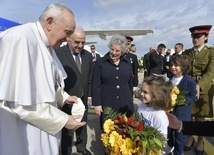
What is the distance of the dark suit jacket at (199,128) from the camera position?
80.4 inches

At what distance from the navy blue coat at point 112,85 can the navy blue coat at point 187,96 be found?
2.55ft

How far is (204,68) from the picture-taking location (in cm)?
380

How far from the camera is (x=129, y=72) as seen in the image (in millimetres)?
3635

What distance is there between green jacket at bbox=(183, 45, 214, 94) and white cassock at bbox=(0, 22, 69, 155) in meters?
2.66

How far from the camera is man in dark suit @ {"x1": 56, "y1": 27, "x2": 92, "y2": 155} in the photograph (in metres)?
3.41

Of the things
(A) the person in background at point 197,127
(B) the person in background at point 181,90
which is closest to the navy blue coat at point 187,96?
(B) the person in background at point 181,90

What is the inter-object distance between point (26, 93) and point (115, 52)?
193 cm

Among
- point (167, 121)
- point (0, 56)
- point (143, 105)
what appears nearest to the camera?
point (0, 56)

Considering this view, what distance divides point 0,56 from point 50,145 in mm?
913

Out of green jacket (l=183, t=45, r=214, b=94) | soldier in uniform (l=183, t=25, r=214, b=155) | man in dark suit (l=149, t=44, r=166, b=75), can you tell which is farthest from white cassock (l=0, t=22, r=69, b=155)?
man in dark suit (l=149, t=44, r=166, b=75)

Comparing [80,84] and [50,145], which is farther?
[80,84]

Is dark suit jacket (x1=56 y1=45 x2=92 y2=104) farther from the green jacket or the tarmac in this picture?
the green jacket

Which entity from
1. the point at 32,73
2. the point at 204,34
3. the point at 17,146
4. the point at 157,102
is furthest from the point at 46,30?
the point at 204,34

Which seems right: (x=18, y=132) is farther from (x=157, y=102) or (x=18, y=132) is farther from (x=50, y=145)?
(x=157, y=102)
